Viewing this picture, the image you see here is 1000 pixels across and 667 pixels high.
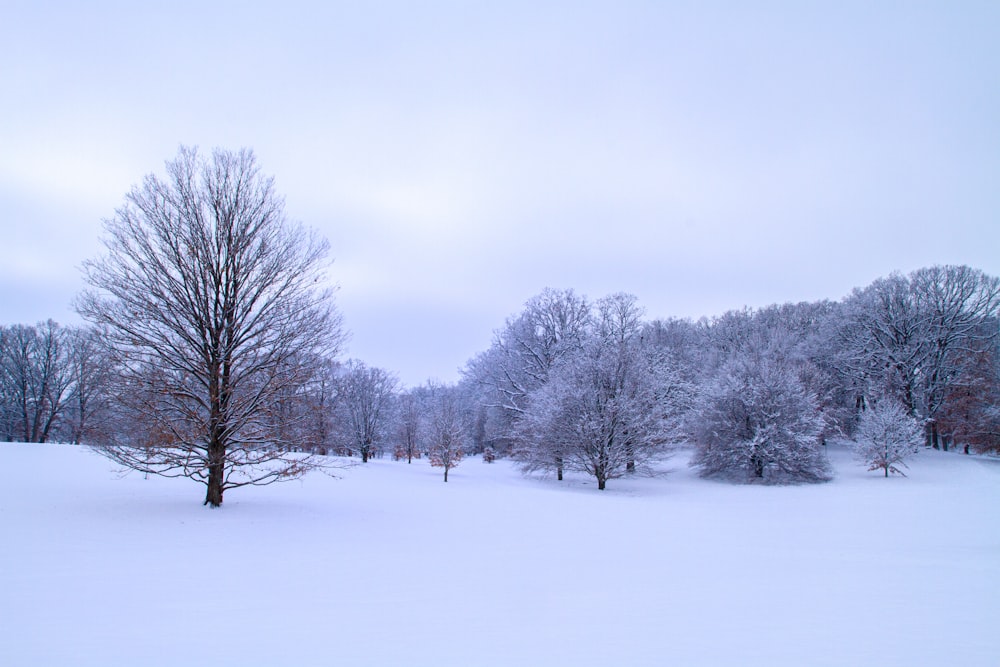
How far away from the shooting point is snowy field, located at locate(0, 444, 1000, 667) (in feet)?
15.4

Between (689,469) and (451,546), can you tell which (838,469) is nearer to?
(689,469)

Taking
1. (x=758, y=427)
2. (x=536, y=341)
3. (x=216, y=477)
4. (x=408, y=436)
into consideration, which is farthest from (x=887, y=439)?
(x=216, y=477)

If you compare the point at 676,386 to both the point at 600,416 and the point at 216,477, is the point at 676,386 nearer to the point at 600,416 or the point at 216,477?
the point at 600,416

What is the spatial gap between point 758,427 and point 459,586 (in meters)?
25.1

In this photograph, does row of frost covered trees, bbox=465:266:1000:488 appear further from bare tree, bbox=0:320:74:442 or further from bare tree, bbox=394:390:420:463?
bare tree, bbox=0:320:74:442

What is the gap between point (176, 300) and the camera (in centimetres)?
1152

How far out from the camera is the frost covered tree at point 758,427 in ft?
87.5

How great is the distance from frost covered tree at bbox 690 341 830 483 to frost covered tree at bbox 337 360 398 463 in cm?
2198

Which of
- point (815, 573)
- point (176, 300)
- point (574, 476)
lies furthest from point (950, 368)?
point (176, 300)

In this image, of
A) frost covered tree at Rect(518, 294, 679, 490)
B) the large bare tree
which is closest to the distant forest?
frost covered tree at Rect(518, 294, 679, 490)

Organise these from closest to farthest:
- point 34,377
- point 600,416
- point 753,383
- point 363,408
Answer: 1. point 600,416
2. point 753,383
3. point 363,408
4. point 34,377

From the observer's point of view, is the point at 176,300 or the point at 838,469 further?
the point at 838,469

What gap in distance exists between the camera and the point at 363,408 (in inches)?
1378

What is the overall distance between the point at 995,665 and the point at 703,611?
8.47 ft
